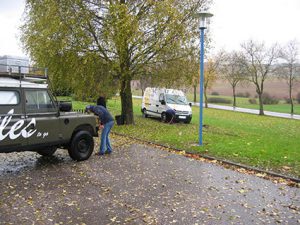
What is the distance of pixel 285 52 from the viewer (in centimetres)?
4072

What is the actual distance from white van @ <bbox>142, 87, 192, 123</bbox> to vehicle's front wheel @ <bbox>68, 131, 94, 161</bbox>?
10405mm

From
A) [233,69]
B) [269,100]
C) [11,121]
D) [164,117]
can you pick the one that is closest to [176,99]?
[164,117]

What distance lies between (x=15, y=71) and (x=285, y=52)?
1499 inches

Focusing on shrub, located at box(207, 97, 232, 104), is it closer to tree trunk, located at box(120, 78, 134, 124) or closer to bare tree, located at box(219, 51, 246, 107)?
bare tree, located at box(219, 51, 246, 107)

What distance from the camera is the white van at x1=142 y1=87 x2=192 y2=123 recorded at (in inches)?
800

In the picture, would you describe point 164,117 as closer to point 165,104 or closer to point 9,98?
point 165,104

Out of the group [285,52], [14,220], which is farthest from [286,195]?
[285,52]

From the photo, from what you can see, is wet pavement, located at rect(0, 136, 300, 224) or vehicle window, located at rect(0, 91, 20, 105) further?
vehicle window, located at rect(0, 91, 20, 105)

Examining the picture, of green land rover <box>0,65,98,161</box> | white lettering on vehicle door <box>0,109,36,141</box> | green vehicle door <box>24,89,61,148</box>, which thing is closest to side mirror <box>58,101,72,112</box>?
green land rover <box>0,65,98,161</box>

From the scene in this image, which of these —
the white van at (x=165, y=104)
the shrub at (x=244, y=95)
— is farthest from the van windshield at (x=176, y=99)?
the shrub at (x=244, y=95)

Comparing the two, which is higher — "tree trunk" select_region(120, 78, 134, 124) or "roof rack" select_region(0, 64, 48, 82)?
"roof rack" select_region(0, 64, 48, 82)

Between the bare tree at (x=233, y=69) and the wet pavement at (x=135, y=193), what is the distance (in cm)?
3271

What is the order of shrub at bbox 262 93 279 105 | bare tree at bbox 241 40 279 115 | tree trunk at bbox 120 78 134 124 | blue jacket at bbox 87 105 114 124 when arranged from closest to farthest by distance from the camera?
blue jacket at bbox 87 105 114 124
tree trunk at bbox 120 78 134 124
bare tree at bbox 241 40 279 115
shrub at bbox 262 93 279 105

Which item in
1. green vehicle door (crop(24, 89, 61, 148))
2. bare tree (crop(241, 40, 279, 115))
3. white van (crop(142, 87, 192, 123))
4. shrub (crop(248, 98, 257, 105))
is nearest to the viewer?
green vehicle door (crop(24, 89, 61, 148))
